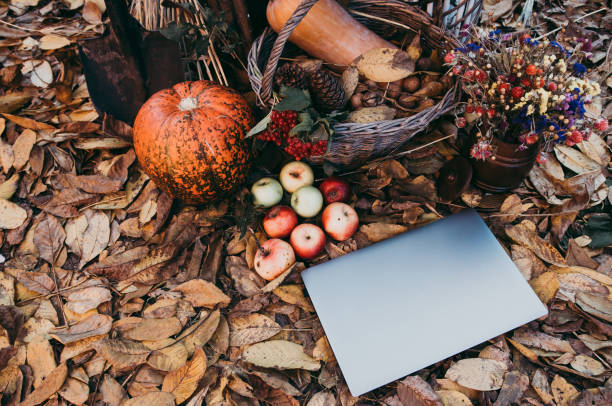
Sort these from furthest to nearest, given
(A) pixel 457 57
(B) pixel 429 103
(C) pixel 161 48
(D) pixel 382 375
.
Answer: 1. (C) pixel 161 48
2. (B) pixel 429 103
3. (A) pixel 457 57
4. (D) pixel 382 375

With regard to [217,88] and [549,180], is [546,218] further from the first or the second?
[217,88]

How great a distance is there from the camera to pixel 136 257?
59.8 inches

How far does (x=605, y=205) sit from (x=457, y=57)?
33.9 inches

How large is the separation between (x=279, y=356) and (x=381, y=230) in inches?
22.8

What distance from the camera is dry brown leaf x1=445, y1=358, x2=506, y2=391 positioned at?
47.9 inches

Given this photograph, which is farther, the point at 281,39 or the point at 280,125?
the point at 280,125

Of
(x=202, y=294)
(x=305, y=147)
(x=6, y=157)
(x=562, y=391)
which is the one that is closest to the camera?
(x=562, y=391)

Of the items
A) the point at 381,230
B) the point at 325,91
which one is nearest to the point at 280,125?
the point at 325,91

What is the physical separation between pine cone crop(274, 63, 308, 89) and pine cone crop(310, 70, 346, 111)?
3 cm

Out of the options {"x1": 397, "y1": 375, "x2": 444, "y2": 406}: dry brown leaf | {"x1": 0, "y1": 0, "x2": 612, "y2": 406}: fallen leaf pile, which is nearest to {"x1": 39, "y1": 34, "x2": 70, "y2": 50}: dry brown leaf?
{"x1": 0, "y1": 0, "x2": 612, "y2": 406}: fallen leaf pile

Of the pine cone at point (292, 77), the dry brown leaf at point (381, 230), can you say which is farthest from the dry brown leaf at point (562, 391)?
the pine cone at point (292, 77)

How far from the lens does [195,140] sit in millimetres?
1412

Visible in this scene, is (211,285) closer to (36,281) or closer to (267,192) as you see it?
(267,192)

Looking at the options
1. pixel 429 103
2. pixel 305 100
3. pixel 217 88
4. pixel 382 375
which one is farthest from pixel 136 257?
pixel 429 103
